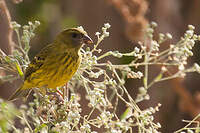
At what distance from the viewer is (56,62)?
104 inches

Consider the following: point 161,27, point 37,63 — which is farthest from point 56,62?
point 161,27

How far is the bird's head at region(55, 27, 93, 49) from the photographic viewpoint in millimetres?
2520

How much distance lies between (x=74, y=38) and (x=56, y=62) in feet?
0.59

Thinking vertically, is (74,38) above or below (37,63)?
above

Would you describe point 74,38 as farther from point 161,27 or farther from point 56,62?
point 161,27

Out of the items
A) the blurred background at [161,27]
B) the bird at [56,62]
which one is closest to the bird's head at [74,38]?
the bird at [56,62]

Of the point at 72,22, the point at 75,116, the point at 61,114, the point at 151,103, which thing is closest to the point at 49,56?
the point at 61,114

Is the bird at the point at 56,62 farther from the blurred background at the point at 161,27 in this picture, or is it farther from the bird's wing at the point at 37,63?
the blurred background at the point at 161,27

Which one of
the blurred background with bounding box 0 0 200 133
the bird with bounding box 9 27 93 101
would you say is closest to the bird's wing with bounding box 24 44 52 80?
the bird with bounding box 9 27 93 101

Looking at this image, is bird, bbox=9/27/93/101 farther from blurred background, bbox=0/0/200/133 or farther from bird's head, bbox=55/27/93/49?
blurred background, bbox=0/0/200/133

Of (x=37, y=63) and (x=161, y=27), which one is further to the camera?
(x=161, y=27)

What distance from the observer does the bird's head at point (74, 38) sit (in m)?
2.52

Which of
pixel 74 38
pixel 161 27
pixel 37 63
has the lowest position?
pixel 37 63

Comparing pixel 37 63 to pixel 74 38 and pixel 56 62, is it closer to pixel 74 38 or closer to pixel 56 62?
pixel 56 62
